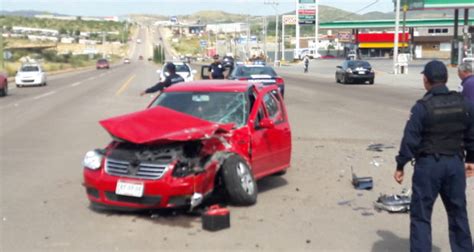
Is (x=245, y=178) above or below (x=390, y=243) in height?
above

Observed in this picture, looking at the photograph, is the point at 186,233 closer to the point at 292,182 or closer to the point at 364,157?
the point at 292,182

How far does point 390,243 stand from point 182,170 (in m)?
2.35

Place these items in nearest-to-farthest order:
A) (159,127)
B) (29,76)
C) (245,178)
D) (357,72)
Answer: (159,127)
(245,178)
(357,72)
(29,76)

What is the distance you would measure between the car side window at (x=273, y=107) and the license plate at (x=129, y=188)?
2854 mm

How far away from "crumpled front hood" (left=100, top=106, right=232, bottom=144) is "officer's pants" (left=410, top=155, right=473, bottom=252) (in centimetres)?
292

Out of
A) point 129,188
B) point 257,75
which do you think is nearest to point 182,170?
point 129,188

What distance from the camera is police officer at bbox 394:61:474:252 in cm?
566

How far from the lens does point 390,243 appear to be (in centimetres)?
707

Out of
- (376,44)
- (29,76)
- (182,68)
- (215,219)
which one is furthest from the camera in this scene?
(376,44)

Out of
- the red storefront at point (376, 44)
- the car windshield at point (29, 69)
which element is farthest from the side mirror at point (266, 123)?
the red storefront at point (376, 44)

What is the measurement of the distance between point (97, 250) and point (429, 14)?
11310 centimetres

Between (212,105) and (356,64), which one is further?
(356,64)

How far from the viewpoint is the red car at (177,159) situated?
7785 mm

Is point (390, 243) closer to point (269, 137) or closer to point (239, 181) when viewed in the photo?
point (239, 181)
